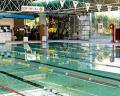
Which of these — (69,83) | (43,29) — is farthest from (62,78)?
(43,29)

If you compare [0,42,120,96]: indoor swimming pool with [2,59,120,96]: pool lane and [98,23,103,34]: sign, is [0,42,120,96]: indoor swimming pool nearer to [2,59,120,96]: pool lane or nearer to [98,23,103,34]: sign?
[2,59,120,96]: pool lane

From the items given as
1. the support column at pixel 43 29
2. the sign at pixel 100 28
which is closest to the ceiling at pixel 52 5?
the support column at pixel 43 29

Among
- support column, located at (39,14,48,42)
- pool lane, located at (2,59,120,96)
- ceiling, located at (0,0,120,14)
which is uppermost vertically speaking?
ceiling, located at (0,0,120,14)

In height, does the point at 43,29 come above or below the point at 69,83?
above

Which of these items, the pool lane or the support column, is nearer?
the pool lane

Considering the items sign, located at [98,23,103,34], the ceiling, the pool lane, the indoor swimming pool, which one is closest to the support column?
the ceiling

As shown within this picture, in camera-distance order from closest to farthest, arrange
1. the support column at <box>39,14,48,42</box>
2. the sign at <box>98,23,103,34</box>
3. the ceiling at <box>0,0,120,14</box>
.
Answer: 1. the ceiling at <box>0,0,120,14</box>
2. the support column at <box>39,14,48,42</box>
3. the sign at <box>98,23,103,34</box>

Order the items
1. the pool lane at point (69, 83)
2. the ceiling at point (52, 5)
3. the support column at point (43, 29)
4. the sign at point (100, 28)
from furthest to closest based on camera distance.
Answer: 1. the sign at point (100, 28)
2. the support column at point (43, 29)
3. the ceiling at point (52, 5)
4. the pool lane at point (69, 83)

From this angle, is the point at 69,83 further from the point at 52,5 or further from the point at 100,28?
the point at 100,28

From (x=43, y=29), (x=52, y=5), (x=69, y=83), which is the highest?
(x=52, y=5)

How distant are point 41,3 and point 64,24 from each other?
5150mm

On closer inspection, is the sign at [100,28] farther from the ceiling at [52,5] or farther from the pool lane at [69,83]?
the pool lane at [69,83]

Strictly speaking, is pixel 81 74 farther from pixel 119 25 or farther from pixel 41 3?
pixel 119 25

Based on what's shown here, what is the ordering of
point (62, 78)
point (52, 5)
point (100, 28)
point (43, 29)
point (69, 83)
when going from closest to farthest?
point (69, 83), point (62, 78), point (52, 5), point (43, 29), point (100, 28)
